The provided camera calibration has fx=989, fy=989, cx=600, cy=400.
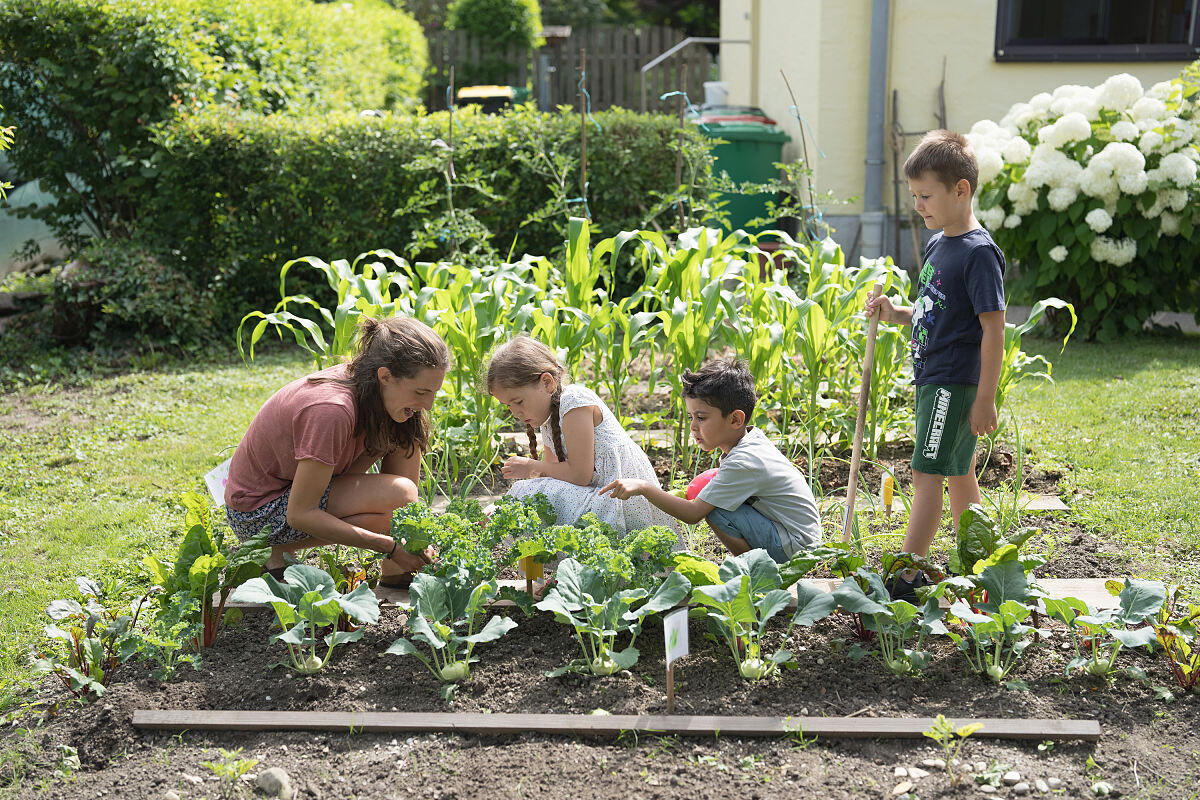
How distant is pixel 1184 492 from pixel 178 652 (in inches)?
132

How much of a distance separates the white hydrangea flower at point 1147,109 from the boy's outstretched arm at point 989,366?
12.8ft

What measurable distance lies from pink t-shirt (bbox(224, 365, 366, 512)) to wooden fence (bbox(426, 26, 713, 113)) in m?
→ 12.7

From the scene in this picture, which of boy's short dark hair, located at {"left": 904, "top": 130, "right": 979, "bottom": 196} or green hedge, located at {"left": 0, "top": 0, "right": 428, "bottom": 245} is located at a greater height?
green hedge, located at {"left": 0, "top": 0, "right": 428, "bottom": 245}

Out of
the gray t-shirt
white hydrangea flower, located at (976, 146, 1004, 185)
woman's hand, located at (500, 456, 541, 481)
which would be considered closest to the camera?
the gray t-shirt

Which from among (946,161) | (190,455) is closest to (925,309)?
(946,161)

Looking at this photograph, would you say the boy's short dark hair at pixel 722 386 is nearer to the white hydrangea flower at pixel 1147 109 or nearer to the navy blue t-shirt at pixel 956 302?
the navy blue t-shirt at pixel 956 302

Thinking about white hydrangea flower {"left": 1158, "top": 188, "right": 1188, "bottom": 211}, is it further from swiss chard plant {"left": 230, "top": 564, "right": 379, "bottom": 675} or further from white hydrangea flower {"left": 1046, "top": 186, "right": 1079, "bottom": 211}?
swiss chard plant {"left": 230, "top": 564, "right": 379, "bottom": 675}

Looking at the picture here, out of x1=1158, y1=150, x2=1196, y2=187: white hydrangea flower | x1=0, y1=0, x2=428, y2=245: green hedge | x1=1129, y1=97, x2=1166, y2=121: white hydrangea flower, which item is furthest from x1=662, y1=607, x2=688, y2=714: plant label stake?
x1=0, y1=0, x2=428, y2=245: green hedge

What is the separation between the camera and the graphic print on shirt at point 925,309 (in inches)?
111

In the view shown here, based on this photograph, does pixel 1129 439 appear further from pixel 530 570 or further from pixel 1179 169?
pixel 530 570

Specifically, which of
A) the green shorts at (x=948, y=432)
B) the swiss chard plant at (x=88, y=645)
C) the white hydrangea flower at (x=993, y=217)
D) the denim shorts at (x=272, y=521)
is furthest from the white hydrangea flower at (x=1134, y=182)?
the swiss chard plant at (x=88, y=645)

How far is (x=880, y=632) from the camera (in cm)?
239

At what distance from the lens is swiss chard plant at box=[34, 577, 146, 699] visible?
2.31m

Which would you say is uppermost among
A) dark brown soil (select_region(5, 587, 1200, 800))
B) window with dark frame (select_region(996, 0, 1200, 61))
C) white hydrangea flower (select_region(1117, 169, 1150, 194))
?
window with dark frame (select_region(996, 0, 1200, 61))
